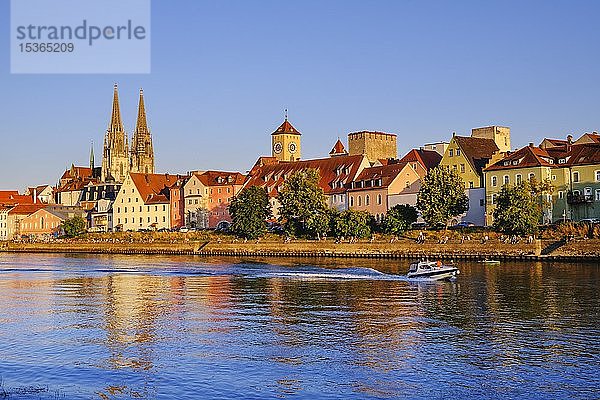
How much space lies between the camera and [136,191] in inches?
5945

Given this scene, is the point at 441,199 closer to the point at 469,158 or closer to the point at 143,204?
the point at 469,158

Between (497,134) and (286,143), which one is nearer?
(497,134)

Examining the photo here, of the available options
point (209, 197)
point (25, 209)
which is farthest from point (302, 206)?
point (25, 209)

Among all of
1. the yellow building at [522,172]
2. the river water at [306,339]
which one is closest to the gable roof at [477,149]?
the yellow building at [522,172]

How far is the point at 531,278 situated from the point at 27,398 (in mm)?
41783

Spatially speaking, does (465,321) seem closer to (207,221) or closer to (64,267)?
(64,267)

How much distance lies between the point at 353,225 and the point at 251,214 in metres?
17.1

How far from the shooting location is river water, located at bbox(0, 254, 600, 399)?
25.9m

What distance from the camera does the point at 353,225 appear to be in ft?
311

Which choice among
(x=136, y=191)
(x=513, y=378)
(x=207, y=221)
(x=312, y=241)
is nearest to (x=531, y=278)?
Result: (x=513, y=378)

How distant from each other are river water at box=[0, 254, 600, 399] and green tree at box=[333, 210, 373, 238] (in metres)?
34.6

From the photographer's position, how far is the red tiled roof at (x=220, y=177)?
138 m

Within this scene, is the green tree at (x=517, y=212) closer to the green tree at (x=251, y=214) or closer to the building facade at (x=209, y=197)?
the green tree at (x=251, y=214)

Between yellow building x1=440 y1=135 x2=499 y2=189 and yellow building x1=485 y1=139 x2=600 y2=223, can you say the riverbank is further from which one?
yellow building x1=440 y1=135 x2=499 y2=189
